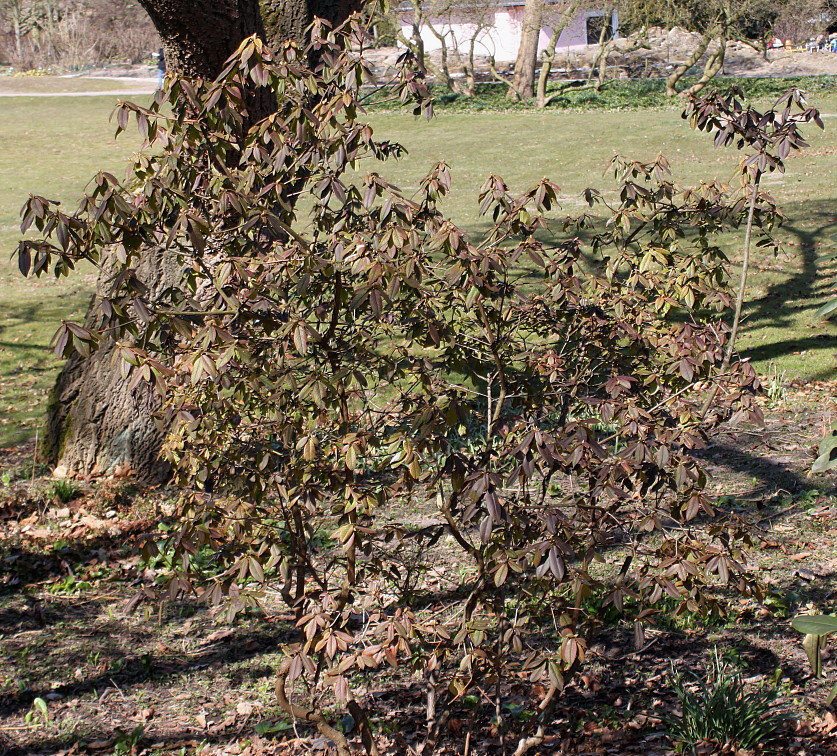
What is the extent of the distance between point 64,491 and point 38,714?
230 centimetres

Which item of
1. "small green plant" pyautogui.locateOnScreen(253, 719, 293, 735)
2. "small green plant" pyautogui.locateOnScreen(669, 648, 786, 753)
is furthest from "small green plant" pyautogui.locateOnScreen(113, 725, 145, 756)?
"small green plant" pyautogui.locateOnScreen(669, 648, 786, 753)

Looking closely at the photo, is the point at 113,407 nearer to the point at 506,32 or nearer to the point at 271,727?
the point at 271,727

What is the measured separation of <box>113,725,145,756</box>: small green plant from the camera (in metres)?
3.35

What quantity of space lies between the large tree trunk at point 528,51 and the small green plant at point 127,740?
104 feet

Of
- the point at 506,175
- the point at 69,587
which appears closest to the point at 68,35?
the point at 506,175

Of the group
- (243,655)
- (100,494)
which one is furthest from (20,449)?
(243,655)

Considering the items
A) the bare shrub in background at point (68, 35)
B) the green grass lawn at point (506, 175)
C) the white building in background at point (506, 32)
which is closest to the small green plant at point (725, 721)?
the green grass lawn at point (506, 175)

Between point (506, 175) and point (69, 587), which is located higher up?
point (506, 175)

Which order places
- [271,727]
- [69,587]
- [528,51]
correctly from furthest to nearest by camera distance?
1. [528,51]
2. [69,587]
3. [271,727]

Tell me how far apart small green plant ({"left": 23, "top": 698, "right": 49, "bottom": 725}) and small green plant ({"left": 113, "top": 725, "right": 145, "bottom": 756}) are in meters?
0.34

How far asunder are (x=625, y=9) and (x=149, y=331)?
33.3 m

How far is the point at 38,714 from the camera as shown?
12.0 ft

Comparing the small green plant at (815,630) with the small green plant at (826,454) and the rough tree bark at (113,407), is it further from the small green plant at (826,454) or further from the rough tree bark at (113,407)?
the rough tree bark at (113,407)

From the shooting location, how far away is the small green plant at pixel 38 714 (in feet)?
11.8
